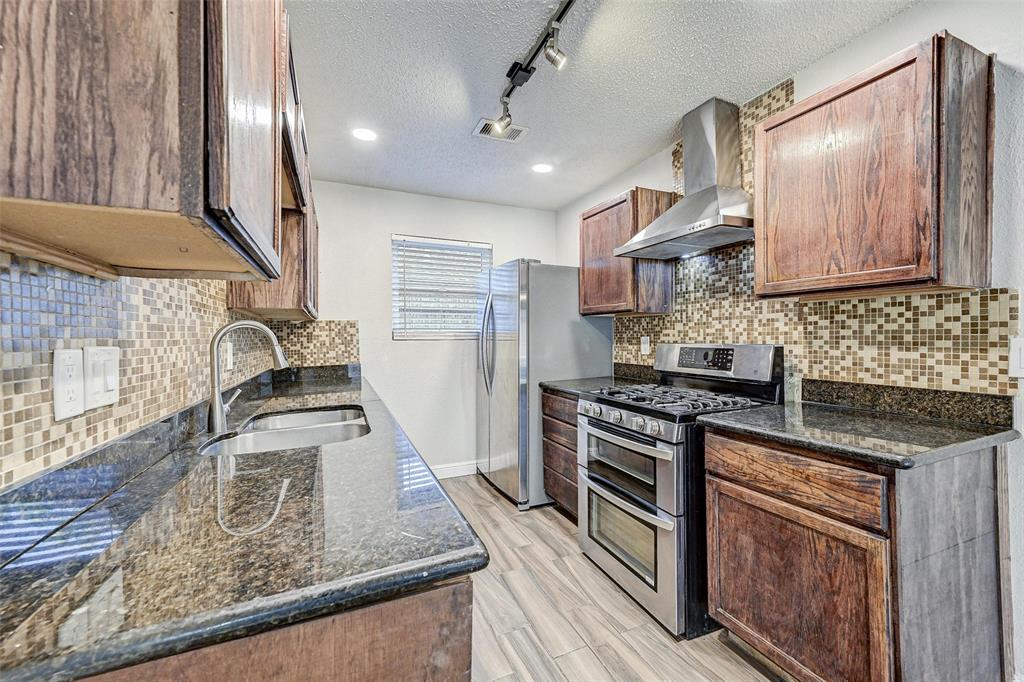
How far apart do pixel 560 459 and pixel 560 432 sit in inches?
7.5

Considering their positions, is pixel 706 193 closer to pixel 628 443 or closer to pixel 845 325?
pixel 845 325

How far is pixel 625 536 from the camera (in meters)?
2.12

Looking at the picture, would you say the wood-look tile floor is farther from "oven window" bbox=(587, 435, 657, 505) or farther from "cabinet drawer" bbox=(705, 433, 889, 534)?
"cabinet drawer" bbox=(705, 433, 889, 534)

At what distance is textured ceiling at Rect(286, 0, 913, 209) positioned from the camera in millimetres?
1708

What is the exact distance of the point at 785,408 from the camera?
1.94 m

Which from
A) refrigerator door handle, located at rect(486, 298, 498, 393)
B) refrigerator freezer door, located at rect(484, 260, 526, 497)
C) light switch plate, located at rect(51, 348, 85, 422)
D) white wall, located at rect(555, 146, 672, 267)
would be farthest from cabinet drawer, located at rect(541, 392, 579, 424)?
light switch plate, located at rect(51, 348, 85, 422)

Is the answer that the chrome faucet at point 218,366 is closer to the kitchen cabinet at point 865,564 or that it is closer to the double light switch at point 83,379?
the double light switch at point 83,379

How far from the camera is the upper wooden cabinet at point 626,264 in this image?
2.71 meters

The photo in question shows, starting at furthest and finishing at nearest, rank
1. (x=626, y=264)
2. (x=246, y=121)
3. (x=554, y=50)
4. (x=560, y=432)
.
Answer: (x=560, y=432) → (x=626, y=264) → (x=554, y=50) → (x=246, y=121)

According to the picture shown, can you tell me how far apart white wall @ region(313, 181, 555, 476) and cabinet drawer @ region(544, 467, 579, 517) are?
1091 millimetres

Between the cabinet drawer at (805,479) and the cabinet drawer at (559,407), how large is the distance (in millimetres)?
1097

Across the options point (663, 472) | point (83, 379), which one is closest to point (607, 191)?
point (663, 472)

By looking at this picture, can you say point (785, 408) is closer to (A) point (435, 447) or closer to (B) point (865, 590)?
(B) point (865, 590)

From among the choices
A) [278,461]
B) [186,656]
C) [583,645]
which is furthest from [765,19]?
[583,645]
